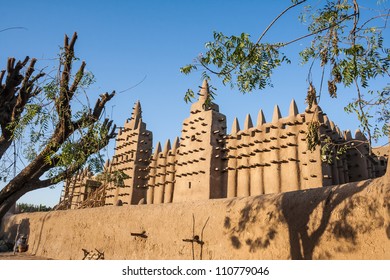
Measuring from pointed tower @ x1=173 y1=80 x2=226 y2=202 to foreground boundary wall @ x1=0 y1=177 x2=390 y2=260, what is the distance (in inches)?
293

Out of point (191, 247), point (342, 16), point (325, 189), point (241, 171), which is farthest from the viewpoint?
point (241, 171)

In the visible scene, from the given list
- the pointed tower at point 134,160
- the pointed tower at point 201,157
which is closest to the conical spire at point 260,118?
the pointed tower at point 201,157

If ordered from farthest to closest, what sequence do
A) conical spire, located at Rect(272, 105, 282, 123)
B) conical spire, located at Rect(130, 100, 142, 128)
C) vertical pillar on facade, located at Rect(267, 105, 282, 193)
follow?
conical spire, located at Rect(130, 100, 142, 128) → conical spire, located at Rect(272, 105, 282, 123) → vertical pillar on facade, located at Rect(267, 105, 282, 193)

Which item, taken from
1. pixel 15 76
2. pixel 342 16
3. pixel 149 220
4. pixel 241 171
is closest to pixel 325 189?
pixel 342 16

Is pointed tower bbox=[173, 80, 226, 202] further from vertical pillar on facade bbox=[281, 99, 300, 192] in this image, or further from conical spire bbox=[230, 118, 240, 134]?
vertical pillar on facade bbox=[281, 99, 300, 192]

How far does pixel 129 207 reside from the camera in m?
10.8

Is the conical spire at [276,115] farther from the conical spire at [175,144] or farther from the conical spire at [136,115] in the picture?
the conical spire at [136,115]

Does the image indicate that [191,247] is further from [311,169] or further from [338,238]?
[311,169]

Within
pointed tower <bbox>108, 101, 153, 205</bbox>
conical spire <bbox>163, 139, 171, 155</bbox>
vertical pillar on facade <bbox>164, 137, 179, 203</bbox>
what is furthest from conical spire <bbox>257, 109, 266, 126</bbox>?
pointed tower <bbox>108, 101, 153, 205</bbox>

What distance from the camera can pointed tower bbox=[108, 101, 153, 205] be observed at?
925 inches

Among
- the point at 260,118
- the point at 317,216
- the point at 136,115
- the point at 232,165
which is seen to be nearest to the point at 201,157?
the point at 232,165

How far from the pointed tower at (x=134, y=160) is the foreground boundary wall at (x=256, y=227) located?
36.2 feet

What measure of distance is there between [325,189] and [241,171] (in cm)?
1090

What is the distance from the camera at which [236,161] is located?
18.2 meters
